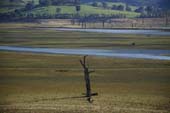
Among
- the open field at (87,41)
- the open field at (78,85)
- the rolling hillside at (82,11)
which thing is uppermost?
the open field at (78,85)

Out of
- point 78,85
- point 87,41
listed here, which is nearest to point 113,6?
point 87,41

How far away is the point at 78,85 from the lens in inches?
1222

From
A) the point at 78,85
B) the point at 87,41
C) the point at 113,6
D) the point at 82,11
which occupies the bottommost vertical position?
the point at 82,11

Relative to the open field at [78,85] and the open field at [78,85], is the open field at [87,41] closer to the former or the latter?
the open field at [78,85]

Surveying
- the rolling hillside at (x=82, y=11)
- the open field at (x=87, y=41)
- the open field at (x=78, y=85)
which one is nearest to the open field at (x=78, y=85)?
the open field at (x=78, y=85)

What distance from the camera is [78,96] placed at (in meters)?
27.2

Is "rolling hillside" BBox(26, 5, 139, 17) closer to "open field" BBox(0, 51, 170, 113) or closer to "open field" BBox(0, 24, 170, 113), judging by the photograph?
"open field" BBox(0, 24, 170, 113)

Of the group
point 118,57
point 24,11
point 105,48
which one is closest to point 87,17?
point 24,11

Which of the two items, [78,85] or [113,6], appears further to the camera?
[113,6]

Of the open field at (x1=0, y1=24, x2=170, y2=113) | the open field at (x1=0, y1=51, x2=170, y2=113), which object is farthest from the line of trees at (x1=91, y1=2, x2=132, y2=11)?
→ the open field at (x1=0, y1=51, x2=170, y2=113)

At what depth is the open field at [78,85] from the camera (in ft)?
80.1

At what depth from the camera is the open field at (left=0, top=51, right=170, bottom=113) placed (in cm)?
2442

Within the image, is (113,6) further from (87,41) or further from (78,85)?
(78,85)

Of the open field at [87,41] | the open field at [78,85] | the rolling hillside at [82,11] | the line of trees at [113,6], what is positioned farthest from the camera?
the line of trees at [113,6]
